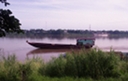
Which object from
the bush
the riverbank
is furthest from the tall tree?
the bush

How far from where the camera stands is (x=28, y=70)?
5836 millimetres

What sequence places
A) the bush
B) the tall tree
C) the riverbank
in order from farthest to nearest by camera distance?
the bush
the riverbank
the tall tree

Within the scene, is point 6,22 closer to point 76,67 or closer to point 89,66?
point 76,67

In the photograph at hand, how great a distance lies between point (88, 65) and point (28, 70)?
1.81 m

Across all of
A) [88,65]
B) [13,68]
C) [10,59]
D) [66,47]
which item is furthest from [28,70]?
[66,47]

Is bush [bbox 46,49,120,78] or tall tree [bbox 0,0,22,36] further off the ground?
tall tree [bbox 0,0,22,36]

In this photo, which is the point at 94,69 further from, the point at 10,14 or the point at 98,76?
the point at 10,14

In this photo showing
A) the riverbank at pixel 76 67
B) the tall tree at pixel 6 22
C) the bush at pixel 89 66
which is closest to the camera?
the tall tree at pixel 6 22

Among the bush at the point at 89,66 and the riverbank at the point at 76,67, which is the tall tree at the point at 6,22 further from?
the bush at the point at 89,66

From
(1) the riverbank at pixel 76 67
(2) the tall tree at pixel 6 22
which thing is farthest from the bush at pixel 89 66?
(2) the tall tree at pixel 6 22

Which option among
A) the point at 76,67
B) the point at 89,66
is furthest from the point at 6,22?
the point at 89,66

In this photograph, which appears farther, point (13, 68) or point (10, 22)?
point (13, 68)

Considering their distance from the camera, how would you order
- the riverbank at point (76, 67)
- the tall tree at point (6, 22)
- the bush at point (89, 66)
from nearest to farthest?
the tall tree at point (6, 22) → the riverbank at point (76, 67) → the bush at point (89, 66)

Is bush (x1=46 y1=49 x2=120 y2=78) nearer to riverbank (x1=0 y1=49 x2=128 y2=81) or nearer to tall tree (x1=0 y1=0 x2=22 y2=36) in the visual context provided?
riverbank (x1=0 y1=49 x2=128 y2=81)
